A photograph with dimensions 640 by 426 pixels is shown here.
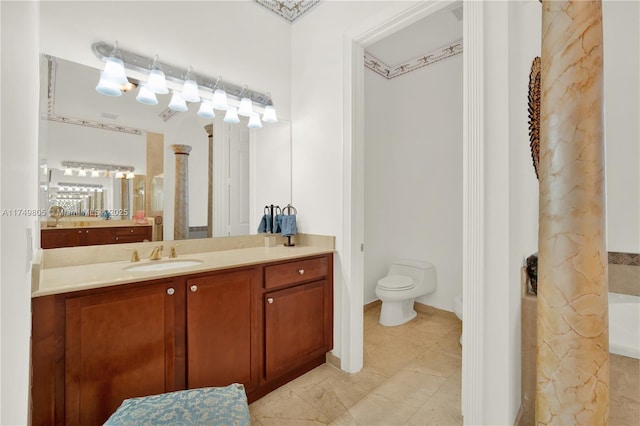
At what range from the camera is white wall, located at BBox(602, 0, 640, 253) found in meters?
1.59

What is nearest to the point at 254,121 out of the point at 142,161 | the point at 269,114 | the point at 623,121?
the point at 269,114

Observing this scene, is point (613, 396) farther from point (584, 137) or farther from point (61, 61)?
point (61, 61)

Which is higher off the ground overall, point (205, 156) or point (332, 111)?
point (332, 111)

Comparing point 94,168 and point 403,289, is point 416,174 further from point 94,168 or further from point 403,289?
point 94,168

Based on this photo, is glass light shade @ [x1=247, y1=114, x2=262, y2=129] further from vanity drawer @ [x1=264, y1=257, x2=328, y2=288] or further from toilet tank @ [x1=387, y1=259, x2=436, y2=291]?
toilet tank @ [x1=387, y1=259, x2=436, y2=291]

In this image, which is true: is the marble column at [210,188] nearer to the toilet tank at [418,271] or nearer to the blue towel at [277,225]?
the blue towel at [277,225]

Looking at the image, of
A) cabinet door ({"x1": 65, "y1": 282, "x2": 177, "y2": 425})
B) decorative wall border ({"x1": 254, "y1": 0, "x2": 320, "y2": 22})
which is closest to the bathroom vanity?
cabinet door ({"x1": 65, "y1": 282, "x2": 177, "y2": 425})

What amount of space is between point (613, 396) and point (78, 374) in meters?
2.17

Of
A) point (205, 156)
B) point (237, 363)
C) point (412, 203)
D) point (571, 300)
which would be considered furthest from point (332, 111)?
point (571, 300)

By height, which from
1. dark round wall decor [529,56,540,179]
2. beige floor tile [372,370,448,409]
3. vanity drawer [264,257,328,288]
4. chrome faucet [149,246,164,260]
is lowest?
beige floor tile [372,370,448,409]

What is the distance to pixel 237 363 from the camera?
1.62 meters

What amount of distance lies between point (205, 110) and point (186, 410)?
179cm

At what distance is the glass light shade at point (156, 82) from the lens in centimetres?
173

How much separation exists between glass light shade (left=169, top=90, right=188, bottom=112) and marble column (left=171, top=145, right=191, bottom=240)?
0.80ft
